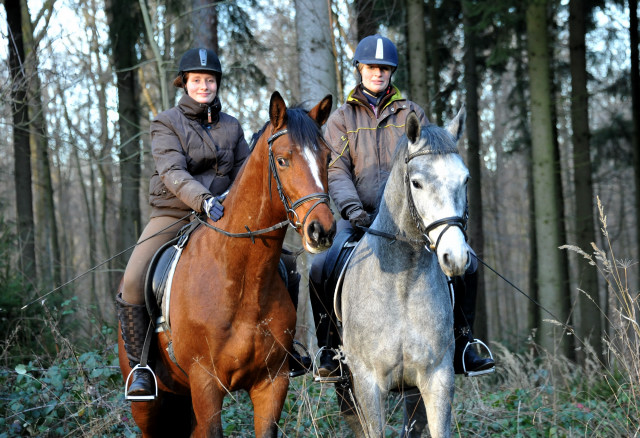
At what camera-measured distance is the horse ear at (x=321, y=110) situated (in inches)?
177

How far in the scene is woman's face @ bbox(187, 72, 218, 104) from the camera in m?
5.40

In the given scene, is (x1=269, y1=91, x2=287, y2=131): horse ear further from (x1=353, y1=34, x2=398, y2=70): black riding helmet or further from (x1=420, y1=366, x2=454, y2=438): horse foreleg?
(x1=420, y1=366, x2=454, y2=438): horse foreleg

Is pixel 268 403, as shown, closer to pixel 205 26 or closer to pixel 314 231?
pixel 314 231

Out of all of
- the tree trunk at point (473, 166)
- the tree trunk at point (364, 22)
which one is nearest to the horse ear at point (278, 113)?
the tree trunk at point (364, 22)

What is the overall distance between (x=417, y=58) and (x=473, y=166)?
13.5 ft

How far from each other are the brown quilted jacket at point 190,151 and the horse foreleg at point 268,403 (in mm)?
1533

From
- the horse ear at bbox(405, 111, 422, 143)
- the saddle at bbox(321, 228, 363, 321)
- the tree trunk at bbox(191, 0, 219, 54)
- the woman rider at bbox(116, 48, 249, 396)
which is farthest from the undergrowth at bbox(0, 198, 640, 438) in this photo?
the tree trunk at bbox(191, 0, 219, 54)

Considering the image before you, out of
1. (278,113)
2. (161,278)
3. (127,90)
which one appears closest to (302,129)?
(278,113)

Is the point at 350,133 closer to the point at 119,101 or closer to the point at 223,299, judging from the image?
the point at 223,299

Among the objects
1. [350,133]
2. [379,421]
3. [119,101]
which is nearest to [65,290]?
[119,101]

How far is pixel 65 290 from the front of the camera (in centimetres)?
1098

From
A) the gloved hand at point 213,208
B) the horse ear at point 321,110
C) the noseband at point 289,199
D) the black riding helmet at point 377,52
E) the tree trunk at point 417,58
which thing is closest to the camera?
the noseband at point 289,199

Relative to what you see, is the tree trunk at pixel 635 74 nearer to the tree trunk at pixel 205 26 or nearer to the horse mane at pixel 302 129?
the tree trunk at pixel 205 26

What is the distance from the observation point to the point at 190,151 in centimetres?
530
